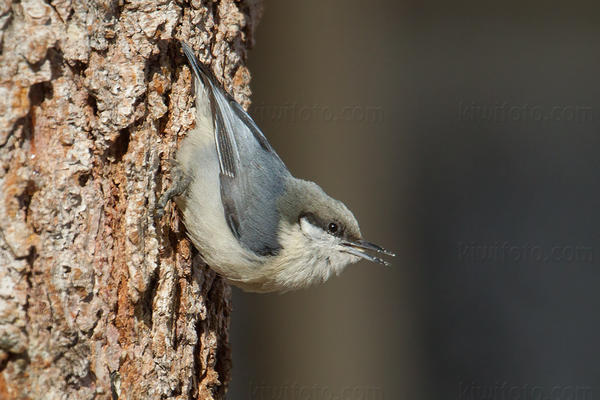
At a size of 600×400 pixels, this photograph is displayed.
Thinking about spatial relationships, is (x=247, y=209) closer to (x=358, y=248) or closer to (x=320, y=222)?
(x=320, y=222)

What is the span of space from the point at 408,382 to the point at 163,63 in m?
3.21

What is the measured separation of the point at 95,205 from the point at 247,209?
2.25 feet

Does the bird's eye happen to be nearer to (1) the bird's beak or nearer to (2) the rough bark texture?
(1) the bird's beak

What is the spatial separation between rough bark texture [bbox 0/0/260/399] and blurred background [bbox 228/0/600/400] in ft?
8.04

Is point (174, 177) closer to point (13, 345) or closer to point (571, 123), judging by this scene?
point (13, 345)

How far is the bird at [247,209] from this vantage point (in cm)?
260

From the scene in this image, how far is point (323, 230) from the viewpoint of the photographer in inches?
111

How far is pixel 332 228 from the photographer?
9.27 feet

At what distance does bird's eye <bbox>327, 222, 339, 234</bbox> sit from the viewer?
2820mm

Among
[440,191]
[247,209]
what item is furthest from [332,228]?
[440,191]

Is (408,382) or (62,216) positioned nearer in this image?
(62,216)

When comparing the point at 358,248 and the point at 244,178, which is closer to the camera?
the point at 244,178

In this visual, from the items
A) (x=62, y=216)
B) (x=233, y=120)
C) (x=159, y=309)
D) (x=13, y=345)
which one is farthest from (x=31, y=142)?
(x=233, y=120)

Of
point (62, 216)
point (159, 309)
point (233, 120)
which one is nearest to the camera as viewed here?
point (62, 216)
